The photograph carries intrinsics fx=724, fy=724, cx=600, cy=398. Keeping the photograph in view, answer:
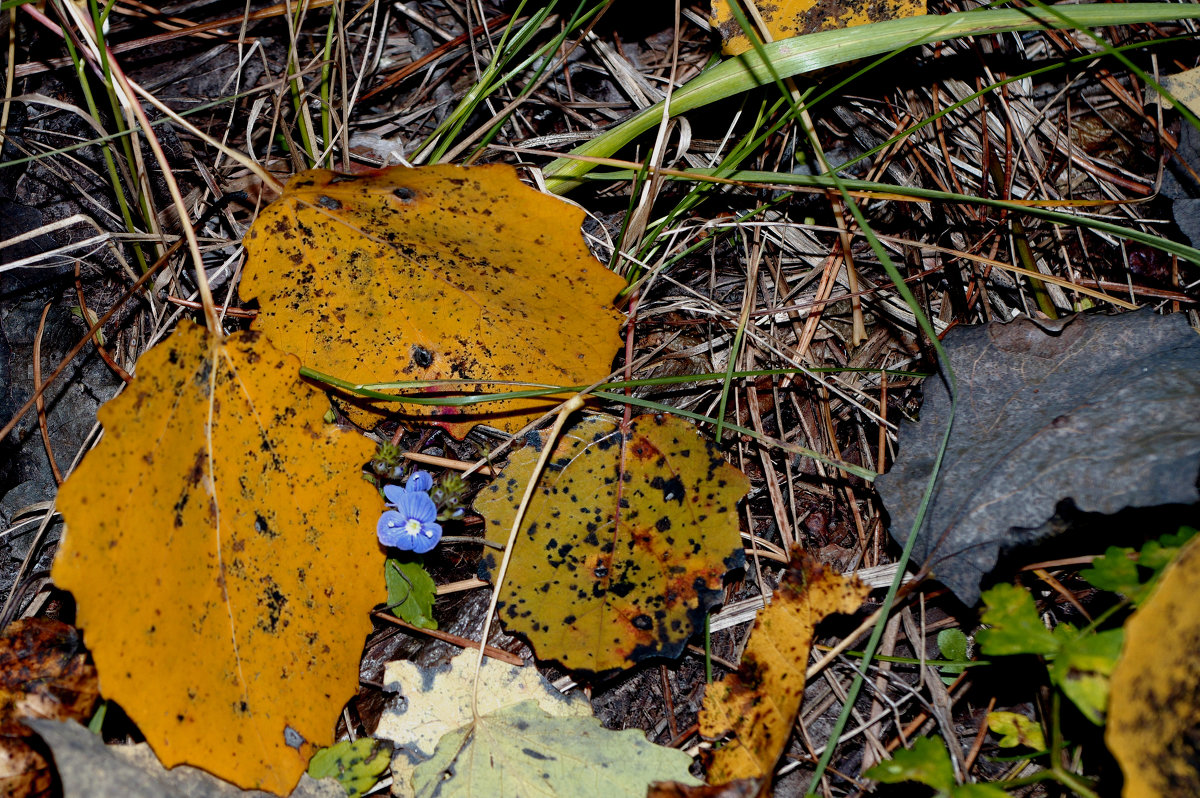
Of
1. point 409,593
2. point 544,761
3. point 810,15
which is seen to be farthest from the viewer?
point 810,15

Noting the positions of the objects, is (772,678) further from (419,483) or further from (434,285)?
(434,285)

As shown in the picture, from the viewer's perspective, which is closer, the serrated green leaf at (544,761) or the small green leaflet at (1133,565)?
the small green leaflet at (1133,565)

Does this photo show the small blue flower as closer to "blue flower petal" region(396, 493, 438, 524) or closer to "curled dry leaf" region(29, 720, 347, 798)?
"blue flower petal" region(396, 493, 438, 524)

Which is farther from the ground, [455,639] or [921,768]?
[921,768]

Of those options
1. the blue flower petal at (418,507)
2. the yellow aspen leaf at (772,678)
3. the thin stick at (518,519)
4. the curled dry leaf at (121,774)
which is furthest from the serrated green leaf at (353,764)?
the yellow aspen leaf at (772,678)

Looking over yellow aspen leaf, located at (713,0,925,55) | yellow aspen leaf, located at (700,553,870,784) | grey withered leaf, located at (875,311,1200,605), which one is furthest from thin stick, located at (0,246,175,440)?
grey withered leaf, located at (875,311,1200,605)

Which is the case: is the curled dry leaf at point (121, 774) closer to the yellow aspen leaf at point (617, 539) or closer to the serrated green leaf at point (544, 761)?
the serrated green leaf at point (544, 761)

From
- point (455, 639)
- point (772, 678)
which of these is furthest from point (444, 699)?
point (772, 678)
